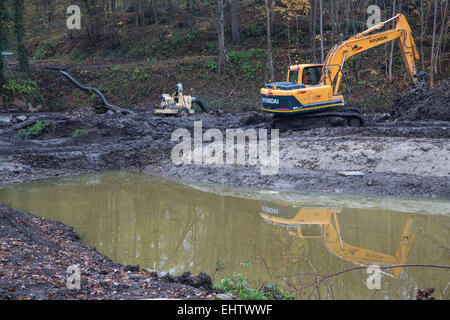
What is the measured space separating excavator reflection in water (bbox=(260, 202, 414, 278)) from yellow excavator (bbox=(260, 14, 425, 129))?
6581 mm

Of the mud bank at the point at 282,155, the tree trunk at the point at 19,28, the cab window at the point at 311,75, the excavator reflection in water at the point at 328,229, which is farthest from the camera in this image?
the tree trunk at the point at 19,28

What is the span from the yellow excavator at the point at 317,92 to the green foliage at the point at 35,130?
9.61m

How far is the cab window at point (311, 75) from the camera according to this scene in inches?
693

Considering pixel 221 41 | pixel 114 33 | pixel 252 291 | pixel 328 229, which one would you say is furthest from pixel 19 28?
pixel 252 291

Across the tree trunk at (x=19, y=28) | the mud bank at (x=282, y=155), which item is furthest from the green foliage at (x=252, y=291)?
the tree trunk at (x=19, y=28)

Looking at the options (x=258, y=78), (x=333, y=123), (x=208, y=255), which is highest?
(x=258, y=78)

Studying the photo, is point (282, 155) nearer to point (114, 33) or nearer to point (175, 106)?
point (175, 106)

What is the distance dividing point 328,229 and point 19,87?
22595 mm

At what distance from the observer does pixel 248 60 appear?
1177 inches

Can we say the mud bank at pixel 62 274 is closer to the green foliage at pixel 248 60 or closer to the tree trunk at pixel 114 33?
the green foliage at pixel 248 60

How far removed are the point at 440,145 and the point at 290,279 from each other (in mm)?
8656

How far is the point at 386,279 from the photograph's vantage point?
6.32 metres
